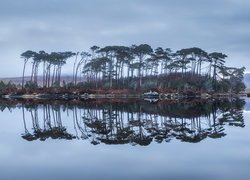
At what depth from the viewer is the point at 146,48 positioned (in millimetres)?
62500

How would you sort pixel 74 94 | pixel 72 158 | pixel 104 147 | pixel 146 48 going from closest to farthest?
pixel 72 158, pixel 104 147, pixel 74 94, pixel 146 48

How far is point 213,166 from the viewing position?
21.8ft

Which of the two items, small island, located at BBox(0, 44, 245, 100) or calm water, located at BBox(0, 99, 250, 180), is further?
small island, located at BBox(0, 44, 245, 100)

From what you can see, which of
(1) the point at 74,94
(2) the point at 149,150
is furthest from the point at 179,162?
(1) the point at 74,94

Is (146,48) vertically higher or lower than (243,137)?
higher

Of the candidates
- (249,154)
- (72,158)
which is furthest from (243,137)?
(72,158)

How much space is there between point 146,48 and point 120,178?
57490mm

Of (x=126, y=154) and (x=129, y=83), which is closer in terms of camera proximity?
(x=126, y=154)

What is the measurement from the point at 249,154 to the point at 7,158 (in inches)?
213

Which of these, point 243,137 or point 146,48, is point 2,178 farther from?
point 146,48

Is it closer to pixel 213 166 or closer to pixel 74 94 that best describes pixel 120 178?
pixel 213 166

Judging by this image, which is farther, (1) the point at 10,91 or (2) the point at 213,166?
(1) the point at 10,91

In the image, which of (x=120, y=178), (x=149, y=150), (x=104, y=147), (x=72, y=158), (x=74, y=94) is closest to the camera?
(x=120, y=178)

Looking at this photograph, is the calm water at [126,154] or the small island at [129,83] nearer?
the calm water at [126,154]
